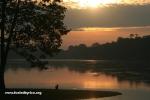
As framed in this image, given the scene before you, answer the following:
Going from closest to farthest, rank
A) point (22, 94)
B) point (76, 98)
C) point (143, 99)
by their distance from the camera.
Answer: point (22, 94) → point (76, 98) → point (143, 99)

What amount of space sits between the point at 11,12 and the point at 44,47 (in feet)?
17.9

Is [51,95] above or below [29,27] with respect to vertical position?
below

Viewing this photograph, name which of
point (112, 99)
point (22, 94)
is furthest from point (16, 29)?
point (112, 99)

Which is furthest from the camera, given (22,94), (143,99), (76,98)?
(143,99)

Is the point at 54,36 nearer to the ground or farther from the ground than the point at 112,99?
farther from the ground

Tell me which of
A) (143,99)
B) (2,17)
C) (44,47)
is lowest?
(143,99)

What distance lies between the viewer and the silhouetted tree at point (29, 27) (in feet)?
153

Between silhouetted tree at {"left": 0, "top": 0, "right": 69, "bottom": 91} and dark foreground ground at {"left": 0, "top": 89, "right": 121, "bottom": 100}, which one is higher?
silhouetted tree at {"left": 0, "top": 0, "right": 69, "bottom": 91}

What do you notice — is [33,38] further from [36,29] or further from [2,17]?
[2,17]

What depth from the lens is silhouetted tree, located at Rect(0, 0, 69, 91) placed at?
153ft

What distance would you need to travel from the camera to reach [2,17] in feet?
152

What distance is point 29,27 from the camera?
46.9 m

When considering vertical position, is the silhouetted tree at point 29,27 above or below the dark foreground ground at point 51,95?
above

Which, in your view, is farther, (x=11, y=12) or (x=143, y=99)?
(x=143, y=99)
